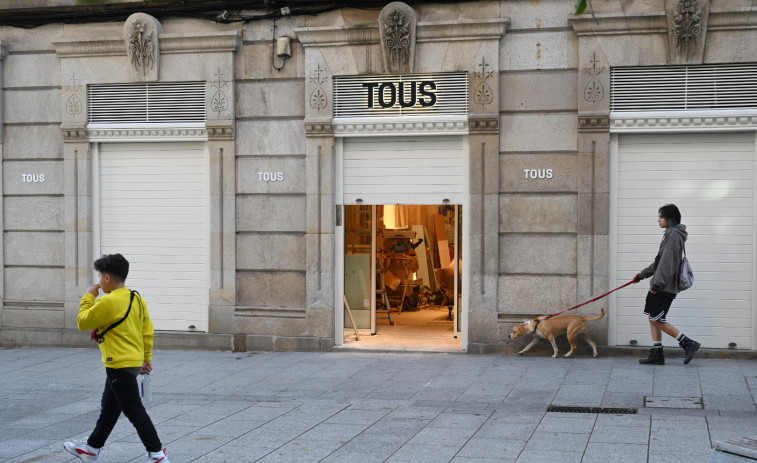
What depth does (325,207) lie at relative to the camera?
13359mm

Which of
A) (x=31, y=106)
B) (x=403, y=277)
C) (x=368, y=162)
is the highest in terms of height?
(x=31, y=106)

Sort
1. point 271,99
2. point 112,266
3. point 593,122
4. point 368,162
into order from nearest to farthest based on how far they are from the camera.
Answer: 1. point 112,266
2. point 593,122
3. point 368,162
4. point 271,99

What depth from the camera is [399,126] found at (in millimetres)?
13125

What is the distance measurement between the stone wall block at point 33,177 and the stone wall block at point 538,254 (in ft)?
23.1

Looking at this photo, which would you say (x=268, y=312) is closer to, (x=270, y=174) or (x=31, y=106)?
(x=270, y=174)

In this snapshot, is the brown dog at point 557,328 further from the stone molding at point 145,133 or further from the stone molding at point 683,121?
the stone molding at point 145,133

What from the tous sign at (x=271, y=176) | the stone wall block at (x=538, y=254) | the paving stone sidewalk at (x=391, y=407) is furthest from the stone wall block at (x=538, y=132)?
the tous sign at (x=271, y=176)

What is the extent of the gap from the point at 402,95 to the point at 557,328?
3929 millimetres

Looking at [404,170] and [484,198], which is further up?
[404,170]

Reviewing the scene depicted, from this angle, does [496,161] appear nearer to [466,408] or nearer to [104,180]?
[466,408]

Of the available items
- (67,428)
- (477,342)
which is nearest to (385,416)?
(67,428)

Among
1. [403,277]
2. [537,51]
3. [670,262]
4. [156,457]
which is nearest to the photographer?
[156,457]

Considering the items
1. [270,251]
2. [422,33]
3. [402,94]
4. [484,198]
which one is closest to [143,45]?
[270,251]

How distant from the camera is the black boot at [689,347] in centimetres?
1138
